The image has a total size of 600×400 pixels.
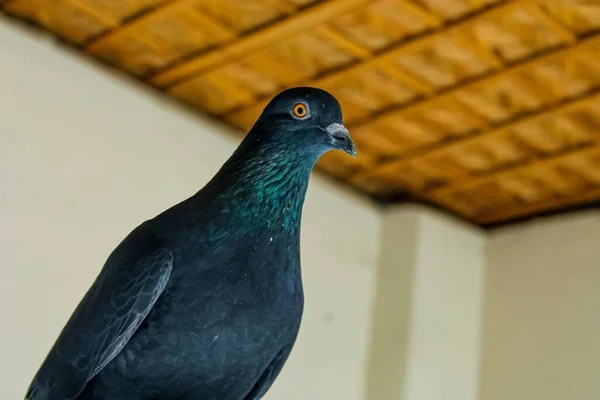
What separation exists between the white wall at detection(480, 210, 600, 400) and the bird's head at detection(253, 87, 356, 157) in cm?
296

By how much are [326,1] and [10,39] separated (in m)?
1.23

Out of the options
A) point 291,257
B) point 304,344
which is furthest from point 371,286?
point 291,257

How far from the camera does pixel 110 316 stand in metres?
1.60

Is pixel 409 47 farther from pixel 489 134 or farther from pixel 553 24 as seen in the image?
pixel 489 134

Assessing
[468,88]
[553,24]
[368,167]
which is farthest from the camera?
[368,167]

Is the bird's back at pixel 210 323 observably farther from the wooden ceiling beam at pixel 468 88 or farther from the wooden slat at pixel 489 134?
the wooden slat at pixel 489 134

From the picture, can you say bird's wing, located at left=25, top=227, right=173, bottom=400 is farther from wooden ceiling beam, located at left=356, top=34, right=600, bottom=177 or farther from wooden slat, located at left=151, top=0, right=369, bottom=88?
wooden ceiling beam, located at left=356, top=34, right=600, bottom=177

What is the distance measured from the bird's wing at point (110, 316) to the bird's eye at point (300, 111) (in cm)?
35

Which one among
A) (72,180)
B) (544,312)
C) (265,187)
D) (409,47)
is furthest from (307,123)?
(544,312)

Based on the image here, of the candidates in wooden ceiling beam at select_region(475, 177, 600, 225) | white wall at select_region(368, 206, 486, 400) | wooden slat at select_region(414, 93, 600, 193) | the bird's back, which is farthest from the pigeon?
wooden ceiling beam at select_region(475, 177, 600, 225)

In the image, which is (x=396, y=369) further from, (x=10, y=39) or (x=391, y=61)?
(x=10, y=39)

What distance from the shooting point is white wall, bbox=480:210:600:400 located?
4.26m

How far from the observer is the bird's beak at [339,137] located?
1617 millimetres

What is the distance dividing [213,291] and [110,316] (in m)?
0.20
